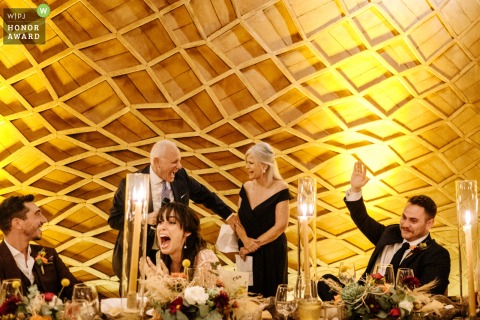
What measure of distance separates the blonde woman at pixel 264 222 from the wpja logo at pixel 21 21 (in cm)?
157

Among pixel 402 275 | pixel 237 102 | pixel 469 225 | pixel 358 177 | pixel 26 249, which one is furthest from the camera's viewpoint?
pixel 237 102

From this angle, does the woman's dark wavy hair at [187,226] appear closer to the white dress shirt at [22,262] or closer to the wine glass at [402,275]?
the white dress shirt at [22,262]

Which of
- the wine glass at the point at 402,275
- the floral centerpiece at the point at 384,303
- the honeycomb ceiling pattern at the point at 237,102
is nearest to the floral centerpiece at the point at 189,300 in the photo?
the floral centerpiece at the point at 384,303

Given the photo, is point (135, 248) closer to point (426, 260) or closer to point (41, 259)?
point (41, 259)

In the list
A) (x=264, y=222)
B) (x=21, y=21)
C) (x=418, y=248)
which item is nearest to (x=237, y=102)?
(x=264, y=222)

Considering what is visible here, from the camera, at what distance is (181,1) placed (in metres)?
4.31

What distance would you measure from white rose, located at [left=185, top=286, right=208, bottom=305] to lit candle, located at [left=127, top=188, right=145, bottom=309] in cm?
19

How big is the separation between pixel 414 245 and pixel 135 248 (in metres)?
1.84

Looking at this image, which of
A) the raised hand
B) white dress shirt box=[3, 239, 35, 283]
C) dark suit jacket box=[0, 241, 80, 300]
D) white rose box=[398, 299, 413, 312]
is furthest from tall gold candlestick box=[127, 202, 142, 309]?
the raised hand

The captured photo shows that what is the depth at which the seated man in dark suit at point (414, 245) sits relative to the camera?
308 centimetres

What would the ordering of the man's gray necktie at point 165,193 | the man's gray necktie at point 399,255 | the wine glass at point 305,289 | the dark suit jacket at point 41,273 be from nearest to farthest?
the wine glass at point 305,289 → the dark suit jacket at point 41,273 → the man's gray necktie at point 399,255 → the man's gray necktie at point 165,193

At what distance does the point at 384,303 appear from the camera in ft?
7.29

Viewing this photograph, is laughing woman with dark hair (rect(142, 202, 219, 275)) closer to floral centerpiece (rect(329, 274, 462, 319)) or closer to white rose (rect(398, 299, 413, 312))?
floral centerpiece (rect(329, 274, 462, 319))

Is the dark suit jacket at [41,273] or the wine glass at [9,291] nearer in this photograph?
the wine glass at [9,291]
